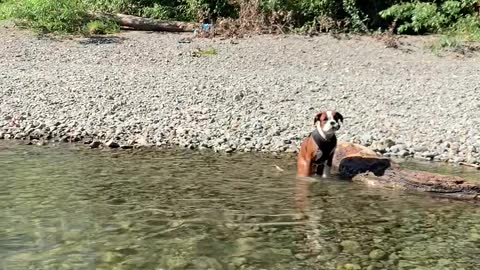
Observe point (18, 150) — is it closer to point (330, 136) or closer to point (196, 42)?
point (330, 136)

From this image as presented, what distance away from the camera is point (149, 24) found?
18078 millimetres

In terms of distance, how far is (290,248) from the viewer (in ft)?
15.4

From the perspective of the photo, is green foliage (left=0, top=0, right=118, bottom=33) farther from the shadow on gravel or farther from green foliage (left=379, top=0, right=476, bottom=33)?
green foliage (left=379, top=0, right=476, bottom=33)

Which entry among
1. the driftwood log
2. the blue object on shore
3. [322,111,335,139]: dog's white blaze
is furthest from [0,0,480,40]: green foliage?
[322,111,335,139]: dog's white blaze

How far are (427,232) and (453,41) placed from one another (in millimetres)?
11861

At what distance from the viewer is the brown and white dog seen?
6965 millimetres

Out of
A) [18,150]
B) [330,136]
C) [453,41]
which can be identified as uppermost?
[453,41]

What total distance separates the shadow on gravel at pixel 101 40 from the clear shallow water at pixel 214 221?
360 inches

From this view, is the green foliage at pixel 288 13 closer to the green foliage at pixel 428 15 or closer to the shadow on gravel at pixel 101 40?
the green foliage at pixel 428 15

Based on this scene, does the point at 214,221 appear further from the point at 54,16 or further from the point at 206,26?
the point at 54,16

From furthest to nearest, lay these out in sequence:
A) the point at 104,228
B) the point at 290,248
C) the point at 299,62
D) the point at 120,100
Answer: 1. the point at 299,62
2. the point at 120,100
3. the point at 104,228
4. the point at 290,248

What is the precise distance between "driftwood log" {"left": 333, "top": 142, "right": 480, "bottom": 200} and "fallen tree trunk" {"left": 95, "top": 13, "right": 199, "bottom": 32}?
11178 mm

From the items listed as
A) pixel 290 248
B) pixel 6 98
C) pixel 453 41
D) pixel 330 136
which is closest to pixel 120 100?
pixel 6 98

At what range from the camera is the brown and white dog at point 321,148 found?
6.96 metres
